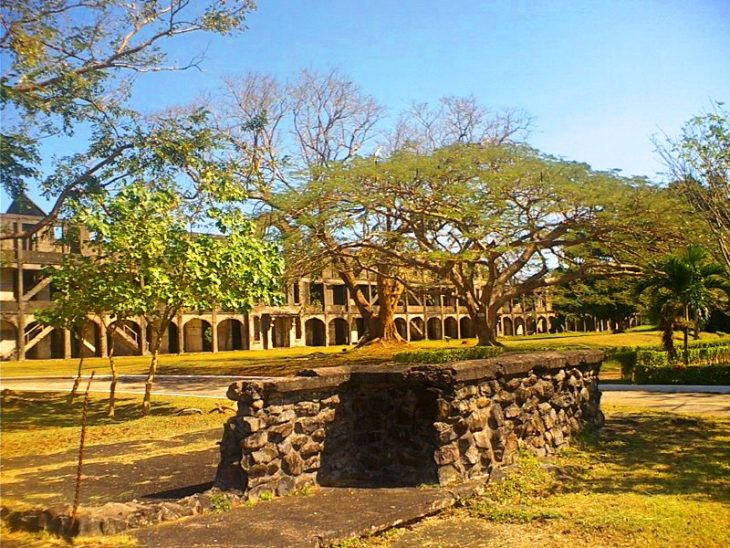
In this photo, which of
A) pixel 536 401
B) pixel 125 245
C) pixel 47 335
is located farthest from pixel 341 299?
pixel 536 401

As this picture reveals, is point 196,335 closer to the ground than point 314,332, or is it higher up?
higher up

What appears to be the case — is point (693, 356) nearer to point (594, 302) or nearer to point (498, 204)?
point (498, 204)

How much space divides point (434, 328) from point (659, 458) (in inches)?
1925

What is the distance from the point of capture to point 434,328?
2212 inches

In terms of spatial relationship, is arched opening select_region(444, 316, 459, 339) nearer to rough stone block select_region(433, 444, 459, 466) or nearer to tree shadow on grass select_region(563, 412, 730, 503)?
tree shadow on grass select_region(563, 412, 730, 503)

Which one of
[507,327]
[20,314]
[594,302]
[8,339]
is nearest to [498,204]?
[594,302]

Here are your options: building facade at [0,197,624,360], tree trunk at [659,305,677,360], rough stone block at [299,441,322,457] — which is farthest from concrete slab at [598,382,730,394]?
building facade at [0,197,624,360]

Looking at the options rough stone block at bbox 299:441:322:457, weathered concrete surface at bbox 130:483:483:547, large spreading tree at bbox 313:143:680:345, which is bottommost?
weathered concrete surface at bbox 130:483:483:547

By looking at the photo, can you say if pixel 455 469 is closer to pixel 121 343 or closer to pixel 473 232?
pixel 473 232

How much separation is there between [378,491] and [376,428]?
2.41 ft

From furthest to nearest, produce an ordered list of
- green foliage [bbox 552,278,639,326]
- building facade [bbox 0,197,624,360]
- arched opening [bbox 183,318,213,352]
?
arched opening [bbox 183,318,213,352] < building facade [bbox 0,197,624,360] < green foliage [bbox 552,278,639,326]

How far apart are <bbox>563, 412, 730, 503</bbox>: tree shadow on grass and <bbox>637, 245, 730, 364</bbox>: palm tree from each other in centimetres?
808

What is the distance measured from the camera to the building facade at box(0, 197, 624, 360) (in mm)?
32062

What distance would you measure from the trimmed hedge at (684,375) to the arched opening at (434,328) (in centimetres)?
3934
